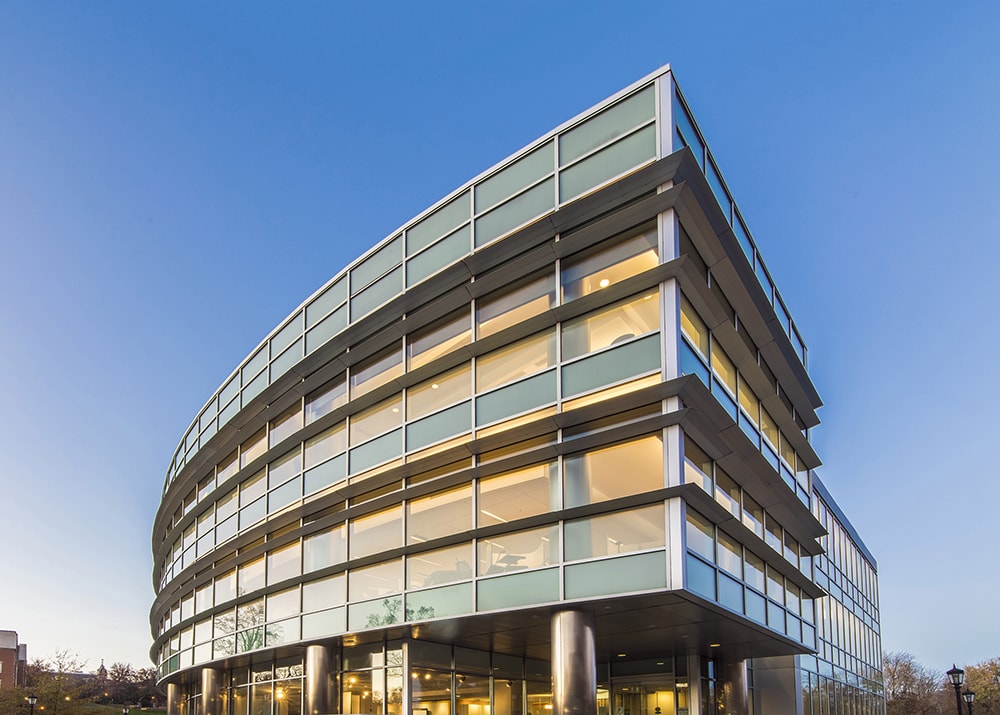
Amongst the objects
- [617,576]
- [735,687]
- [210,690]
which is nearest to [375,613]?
[617,576]

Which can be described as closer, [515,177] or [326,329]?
[515,177]

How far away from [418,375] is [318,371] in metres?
5.11

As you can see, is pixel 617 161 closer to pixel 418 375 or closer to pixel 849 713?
pixel 418 375

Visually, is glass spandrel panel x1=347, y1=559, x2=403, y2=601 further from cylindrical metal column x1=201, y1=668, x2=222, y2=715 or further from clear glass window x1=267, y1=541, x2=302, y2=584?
cylindrical metal column x1=201, y1=668, x2=222, y2=715

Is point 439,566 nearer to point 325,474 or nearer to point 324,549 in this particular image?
point 324,549

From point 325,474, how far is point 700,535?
35.4 feet

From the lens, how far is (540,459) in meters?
17.1

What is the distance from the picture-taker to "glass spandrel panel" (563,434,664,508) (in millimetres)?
15883

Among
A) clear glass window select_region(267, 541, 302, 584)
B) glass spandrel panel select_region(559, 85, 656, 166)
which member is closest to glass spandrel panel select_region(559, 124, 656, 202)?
glass spandrel panel select_region(559, 85, 656, 166)

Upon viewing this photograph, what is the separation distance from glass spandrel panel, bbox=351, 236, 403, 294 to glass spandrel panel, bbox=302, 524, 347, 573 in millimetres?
6662

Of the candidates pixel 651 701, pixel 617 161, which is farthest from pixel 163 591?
pixel 617 161

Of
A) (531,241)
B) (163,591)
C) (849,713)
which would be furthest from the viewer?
(849,713)

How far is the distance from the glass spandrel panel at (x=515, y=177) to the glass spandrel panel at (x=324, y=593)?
33.2ft

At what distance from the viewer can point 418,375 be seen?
66.4 feet
